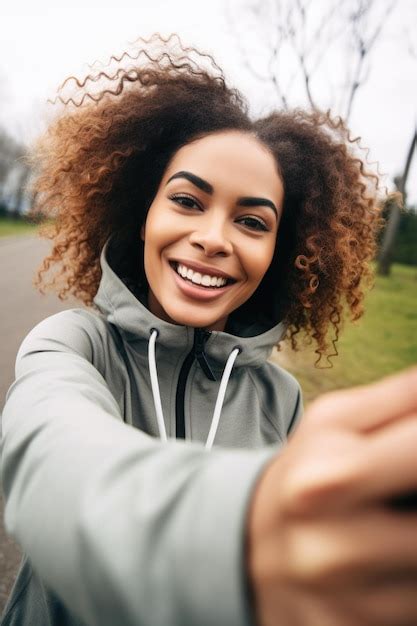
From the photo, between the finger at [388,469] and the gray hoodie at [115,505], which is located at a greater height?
the finger at [388,469]

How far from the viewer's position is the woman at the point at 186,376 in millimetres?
396

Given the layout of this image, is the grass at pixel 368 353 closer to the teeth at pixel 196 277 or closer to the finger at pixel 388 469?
the teeth at pixel 196 277

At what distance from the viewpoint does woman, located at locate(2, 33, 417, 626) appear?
1.30ft

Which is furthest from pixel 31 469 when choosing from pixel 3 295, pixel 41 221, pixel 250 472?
pixel 3 295

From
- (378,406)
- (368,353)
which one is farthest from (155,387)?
(368,353)

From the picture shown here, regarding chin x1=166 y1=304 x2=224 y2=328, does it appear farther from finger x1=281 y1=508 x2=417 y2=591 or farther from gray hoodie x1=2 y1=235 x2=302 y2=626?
finger x1=281 y1=508 x2=417 y2=591

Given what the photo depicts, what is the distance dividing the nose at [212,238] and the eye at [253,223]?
82mm

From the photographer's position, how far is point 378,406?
42cm

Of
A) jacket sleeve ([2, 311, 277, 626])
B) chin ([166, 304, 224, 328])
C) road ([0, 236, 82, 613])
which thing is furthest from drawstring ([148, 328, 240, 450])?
road ([0, 236, 82, 613])

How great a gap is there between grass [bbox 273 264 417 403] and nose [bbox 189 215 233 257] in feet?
7.07

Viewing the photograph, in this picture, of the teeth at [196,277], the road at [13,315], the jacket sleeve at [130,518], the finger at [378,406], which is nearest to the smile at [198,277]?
the teeth at [196,277]

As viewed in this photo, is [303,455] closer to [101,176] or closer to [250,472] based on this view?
[250,472]

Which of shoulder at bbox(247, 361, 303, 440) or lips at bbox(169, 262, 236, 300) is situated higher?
lips at bbox(169, 262, 236, 300)

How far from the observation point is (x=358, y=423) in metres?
0.43
